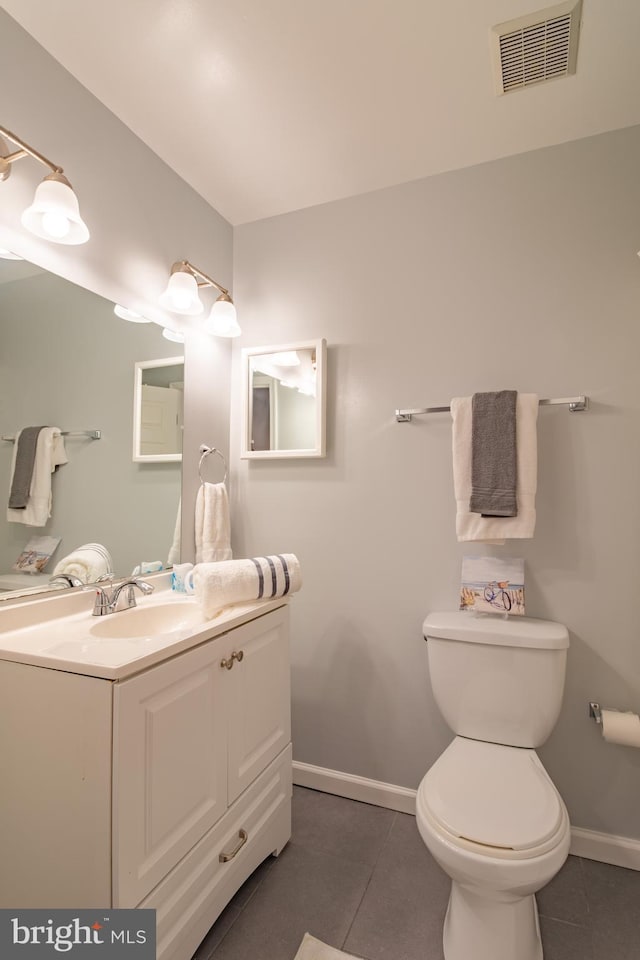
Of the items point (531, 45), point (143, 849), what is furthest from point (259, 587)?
point (531, 45)

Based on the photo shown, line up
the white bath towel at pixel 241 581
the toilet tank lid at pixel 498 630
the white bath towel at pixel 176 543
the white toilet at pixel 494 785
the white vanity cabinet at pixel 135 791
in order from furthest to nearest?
Result: 1. the white bath towel at pixel 176 543
2. the toilet tank lid at pixel 498 630
3. the white bath towel at pixel 241 581
4. the white toilet at pixel 494 785
5. the white vanity cabinet at pixel 135 791

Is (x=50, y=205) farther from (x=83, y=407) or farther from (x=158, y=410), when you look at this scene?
(x=158, y=410)

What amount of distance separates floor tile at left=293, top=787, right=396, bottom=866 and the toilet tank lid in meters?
0.76

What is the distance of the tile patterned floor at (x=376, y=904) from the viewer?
1.28 m

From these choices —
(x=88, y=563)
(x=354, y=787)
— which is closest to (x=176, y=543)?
(x=88, y=563)

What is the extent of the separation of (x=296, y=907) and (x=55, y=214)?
202cm

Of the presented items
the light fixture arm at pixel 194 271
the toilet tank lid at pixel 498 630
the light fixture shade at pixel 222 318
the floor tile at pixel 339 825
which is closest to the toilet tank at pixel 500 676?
the toilet tank lid at pixel 498 630

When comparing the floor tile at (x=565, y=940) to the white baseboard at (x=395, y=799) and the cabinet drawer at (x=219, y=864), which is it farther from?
the cabinet drawer at (x=219, y=864)

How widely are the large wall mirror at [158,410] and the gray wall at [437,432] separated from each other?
0.38m

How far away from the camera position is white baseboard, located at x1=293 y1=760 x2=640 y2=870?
5.18 feet

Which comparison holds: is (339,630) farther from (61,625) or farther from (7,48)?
(7,48)

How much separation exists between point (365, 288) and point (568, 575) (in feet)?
4.43

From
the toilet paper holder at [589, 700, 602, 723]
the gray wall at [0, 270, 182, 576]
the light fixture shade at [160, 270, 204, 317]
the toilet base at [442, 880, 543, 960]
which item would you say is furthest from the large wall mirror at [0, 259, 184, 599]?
the toilet paper holder at [589, 700, 602, 723]

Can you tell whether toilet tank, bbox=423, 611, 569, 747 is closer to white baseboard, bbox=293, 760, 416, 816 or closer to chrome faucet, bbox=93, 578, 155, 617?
white baseboard, bbox=293, 760, 416, 816
